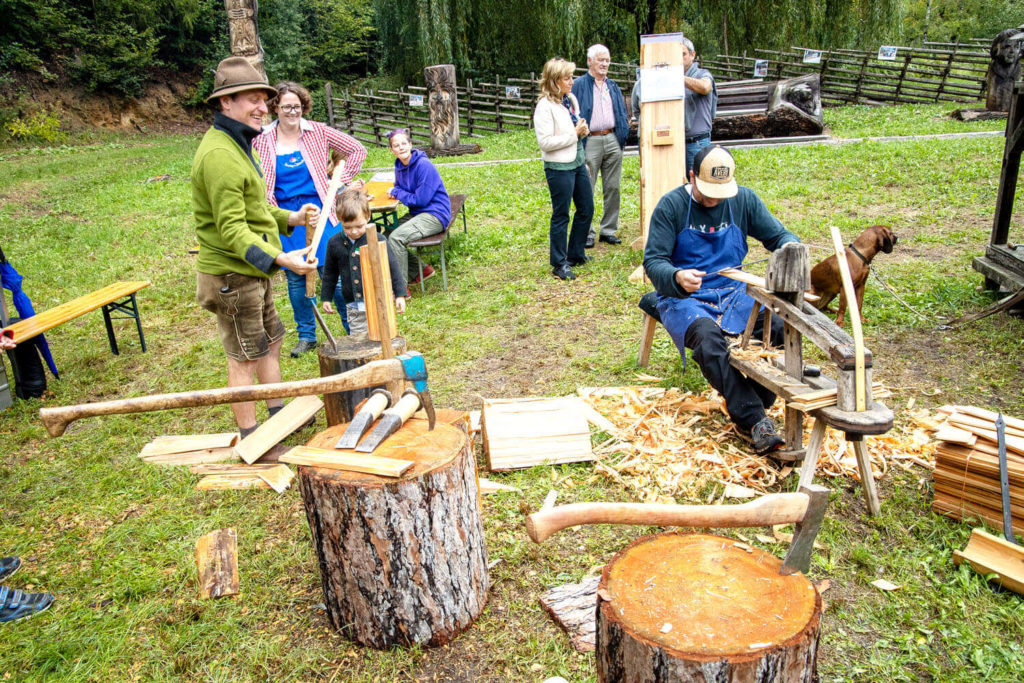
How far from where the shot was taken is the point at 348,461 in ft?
8.83

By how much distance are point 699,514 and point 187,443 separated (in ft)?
11.8

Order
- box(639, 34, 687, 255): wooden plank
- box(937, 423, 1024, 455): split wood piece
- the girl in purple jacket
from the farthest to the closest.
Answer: box(639, 34, 687, 255): wooden plank, the girl in purple jacket, box(937, 423, 1024, 455): split wood piece

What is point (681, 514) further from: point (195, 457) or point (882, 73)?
point (882, 73)

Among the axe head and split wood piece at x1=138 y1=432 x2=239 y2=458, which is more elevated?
the axe head

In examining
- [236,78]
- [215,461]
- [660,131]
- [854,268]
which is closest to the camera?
[236,78]

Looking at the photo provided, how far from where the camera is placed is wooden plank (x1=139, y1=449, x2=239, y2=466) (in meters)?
4.29

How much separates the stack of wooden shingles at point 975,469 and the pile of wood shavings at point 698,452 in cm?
42

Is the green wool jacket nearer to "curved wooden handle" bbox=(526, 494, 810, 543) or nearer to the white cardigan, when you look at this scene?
"curved wooden handle" bbox=(526, 494, 810, 543)

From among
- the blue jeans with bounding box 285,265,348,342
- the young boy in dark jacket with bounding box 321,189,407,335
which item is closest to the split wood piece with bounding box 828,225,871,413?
the young boy in dark jacket with bounding box 321,189,407,335

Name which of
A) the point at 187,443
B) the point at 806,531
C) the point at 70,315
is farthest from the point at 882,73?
the point at 806,531

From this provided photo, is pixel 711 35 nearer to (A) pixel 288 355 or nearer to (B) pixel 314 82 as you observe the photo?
(B) pixel 314 82

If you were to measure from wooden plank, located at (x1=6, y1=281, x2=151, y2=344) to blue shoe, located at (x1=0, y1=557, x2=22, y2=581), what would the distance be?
1979mm

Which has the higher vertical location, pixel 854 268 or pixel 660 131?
pixel 660 131

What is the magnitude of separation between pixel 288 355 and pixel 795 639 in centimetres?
482
